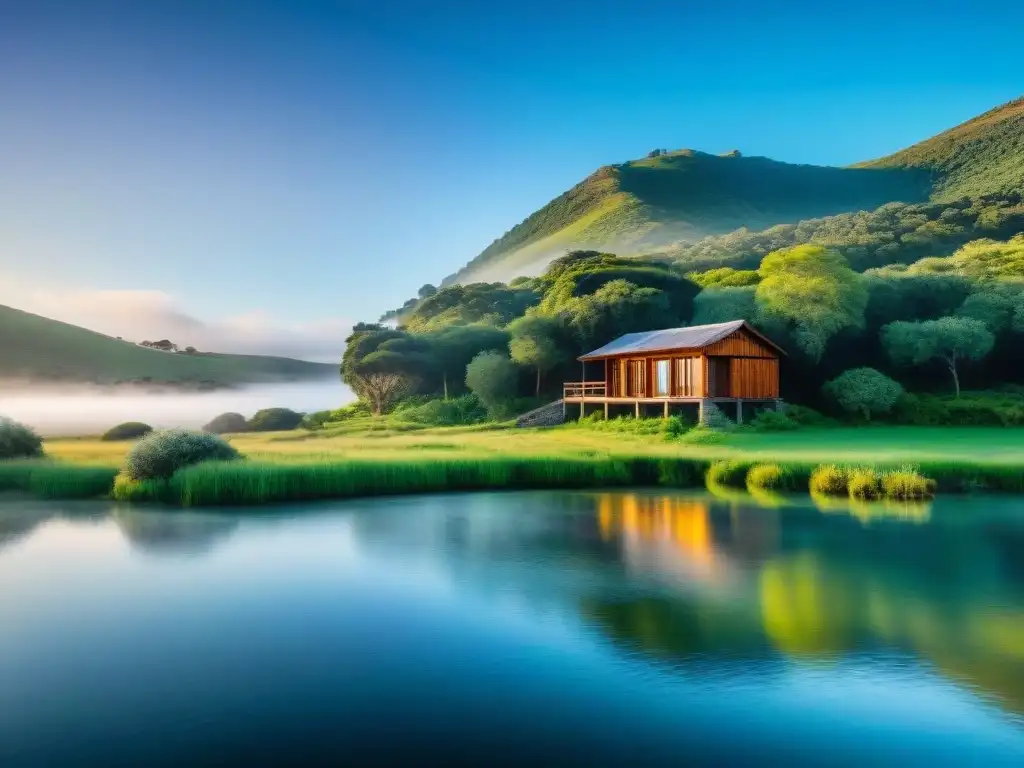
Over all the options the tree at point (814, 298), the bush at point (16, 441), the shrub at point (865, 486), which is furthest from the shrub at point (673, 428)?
the bush at point (16, 441)

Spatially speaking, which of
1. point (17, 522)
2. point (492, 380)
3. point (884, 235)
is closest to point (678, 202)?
point (884, 235)

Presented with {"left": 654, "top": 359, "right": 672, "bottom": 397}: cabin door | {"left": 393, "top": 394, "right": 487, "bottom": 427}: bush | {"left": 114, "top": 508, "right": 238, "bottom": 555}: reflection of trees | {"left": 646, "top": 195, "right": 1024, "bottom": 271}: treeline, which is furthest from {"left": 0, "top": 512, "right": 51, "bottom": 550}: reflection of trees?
{"left": 646, "top": 195, "right": 1024, "bottom": 271}: treeline

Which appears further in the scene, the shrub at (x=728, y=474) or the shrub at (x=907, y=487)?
the shrub at (x=728, y=474)

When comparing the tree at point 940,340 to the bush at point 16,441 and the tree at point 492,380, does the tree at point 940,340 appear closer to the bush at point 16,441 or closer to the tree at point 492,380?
the tree at point 492,380

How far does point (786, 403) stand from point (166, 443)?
26323 mm

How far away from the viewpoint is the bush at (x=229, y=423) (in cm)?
4388

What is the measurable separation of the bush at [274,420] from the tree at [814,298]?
24.5 metres

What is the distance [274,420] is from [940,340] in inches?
1281

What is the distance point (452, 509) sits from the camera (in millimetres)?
21656

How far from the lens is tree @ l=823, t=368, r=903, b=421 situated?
3734cm

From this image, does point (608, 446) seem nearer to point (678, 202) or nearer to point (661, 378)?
point (661, 378)

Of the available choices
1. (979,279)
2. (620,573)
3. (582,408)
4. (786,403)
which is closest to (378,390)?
(582,408)

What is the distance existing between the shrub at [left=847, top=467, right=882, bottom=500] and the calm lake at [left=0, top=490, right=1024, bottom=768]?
3026 millimetres

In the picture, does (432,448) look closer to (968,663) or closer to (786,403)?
(786,403)
